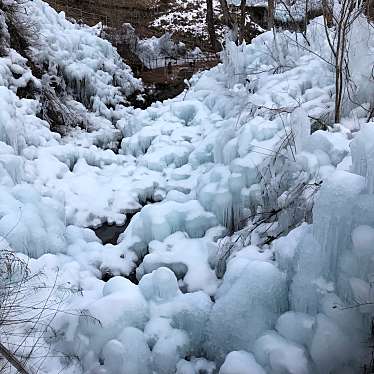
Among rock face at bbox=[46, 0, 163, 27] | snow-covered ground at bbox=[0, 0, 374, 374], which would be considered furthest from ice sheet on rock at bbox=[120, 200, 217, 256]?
rock face at bbox=[46, 0, 163, 27]

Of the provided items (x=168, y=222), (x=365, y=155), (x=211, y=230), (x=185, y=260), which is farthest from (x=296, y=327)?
(x=168, y=222)

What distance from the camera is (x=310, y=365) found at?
2738 mm

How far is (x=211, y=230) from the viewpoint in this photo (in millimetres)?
4480

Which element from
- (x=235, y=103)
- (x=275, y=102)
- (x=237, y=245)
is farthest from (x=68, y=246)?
(x=235, y=103)

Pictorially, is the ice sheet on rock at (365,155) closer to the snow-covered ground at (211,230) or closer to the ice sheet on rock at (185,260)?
the snow-covered ground at (211,230)

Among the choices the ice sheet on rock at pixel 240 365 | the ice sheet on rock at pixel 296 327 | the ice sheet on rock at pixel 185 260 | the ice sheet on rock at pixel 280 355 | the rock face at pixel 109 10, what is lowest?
the ice sheet on rock at pixel 185 260

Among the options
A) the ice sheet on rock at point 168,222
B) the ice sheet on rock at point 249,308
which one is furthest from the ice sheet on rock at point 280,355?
the ice sheet on rock at point 168,222

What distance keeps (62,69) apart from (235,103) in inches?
150

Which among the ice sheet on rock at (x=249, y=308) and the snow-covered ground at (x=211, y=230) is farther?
the ice sheet on rock at (x=249, y=308)

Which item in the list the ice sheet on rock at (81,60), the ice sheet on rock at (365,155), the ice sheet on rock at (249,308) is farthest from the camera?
the ice sheet on rock at (81,60)

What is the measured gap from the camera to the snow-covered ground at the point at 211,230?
2.76 m

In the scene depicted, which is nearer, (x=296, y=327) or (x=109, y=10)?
(x=296, y=327)

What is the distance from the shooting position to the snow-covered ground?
9.05 ft

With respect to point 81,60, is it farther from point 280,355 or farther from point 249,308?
point 280,355
